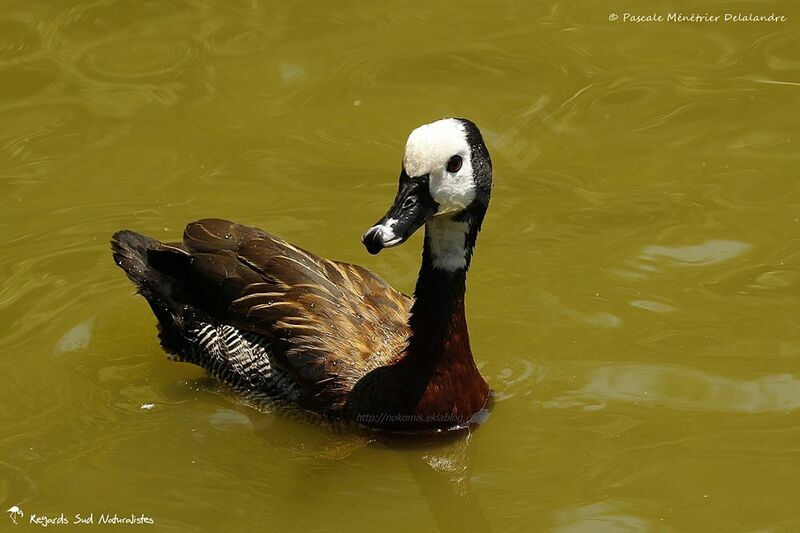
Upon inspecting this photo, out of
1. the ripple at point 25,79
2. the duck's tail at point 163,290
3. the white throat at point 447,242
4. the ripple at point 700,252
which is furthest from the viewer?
the ripple at point 25,79

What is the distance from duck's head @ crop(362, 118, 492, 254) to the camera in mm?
7977

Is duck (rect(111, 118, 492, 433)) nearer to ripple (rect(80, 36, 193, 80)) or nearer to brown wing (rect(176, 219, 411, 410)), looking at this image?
brown wing (rect(176, 219, 411, 410))

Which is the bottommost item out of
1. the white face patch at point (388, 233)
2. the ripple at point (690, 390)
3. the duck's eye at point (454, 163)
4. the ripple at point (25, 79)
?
the ripple at point (690, 390)

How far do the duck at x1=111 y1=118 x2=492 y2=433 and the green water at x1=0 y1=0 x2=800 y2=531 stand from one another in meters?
0.23

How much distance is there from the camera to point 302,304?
8992 mm

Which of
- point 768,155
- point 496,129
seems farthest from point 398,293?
point 768,155

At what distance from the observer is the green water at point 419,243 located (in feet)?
26.8

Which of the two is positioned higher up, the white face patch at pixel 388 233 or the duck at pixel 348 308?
the white face patch at pixel 388 233

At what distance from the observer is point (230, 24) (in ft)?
43.1

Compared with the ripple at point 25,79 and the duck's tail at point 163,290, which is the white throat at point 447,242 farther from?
the ripple at point 25,79

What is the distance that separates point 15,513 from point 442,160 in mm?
3077

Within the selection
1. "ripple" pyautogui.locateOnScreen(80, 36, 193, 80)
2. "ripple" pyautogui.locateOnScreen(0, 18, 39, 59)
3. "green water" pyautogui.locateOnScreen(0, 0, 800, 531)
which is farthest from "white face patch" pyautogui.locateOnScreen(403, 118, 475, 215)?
"ripple" pyautogui.locateOnScreen(0, 18, 39, 59)

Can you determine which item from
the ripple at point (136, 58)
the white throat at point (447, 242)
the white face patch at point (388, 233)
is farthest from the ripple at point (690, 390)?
the ripple at point (136, 58)

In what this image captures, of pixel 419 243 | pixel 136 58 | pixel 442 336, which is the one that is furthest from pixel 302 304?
pixel 136 58
